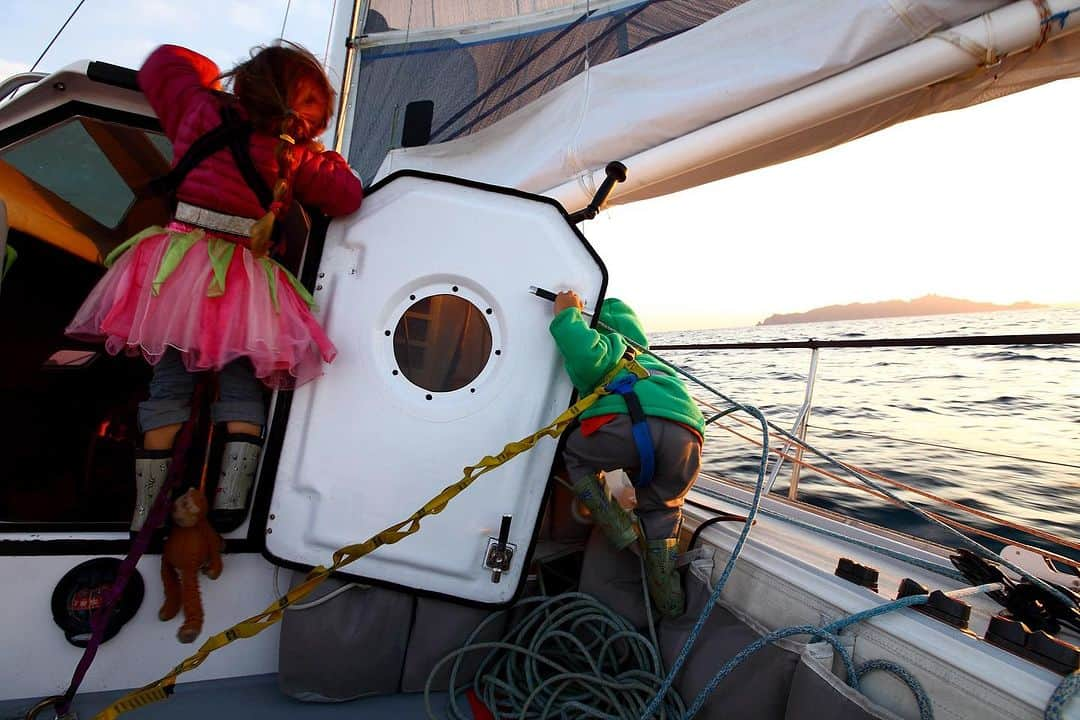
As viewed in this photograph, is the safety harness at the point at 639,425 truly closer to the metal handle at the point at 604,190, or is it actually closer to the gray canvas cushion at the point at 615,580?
the gray canvas cushion at the point at 615,580

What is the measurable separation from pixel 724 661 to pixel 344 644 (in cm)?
86

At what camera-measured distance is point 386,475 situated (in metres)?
1.50

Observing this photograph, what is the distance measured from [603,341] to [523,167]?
923 mm

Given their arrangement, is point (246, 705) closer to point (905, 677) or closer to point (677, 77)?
point (905, 677)

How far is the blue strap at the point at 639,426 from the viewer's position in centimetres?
153

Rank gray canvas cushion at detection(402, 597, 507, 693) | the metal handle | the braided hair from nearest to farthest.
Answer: the braided hair
gray canvas cushion at detection(402, 597, 507, 693)
the metal handle

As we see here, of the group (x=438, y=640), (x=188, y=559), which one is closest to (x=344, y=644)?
(x=438, y=640)

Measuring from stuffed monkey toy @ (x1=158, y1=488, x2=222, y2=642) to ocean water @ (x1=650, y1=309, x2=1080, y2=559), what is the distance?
1486mm

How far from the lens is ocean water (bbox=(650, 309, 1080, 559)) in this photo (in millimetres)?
4113

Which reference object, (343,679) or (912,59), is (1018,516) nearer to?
(912,59)

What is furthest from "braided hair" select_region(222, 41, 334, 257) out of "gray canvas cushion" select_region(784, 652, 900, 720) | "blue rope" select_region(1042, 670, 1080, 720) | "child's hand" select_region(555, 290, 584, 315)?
"blue rope" select_region(1042, 670, 1080, 720)

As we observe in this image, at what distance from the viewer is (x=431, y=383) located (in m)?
1.56

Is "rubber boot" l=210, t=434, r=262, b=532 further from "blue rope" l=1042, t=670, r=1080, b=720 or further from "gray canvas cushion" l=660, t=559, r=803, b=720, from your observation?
"blue rope" l=1042, t=670, r=1080, b=720

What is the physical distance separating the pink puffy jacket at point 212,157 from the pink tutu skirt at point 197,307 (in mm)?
95
